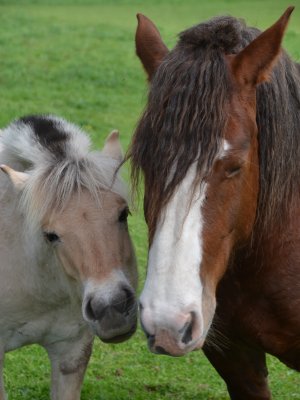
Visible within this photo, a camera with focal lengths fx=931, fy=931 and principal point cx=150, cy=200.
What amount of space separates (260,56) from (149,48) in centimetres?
57

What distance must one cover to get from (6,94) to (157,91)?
10979 millimetres

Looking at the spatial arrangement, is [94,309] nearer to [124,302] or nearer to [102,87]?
[124,302]

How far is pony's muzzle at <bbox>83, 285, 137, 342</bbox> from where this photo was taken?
13.3 ft

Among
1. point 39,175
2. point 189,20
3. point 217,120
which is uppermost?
point 217,120

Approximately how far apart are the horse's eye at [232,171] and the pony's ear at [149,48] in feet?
2.14

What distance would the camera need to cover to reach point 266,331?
13.8 ft

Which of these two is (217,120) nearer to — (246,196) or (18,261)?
(246,196)

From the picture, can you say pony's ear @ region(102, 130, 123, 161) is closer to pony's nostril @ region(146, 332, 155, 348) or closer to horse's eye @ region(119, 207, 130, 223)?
horse's eye @ region(119, 207, 130, 223)

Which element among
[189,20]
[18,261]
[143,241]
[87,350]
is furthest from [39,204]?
[189,20]

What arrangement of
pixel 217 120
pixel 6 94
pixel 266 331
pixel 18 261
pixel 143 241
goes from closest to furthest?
pixel 217 120
pixel 266 331
pixel 18 261
pixel 143 241
pixel 6 94

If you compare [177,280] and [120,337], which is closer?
[177,280]

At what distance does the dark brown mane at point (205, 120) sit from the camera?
142 inches

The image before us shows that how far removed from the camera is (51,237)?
4.46m

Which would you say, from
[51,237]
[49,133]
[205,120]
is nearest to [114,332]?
[51,237]
